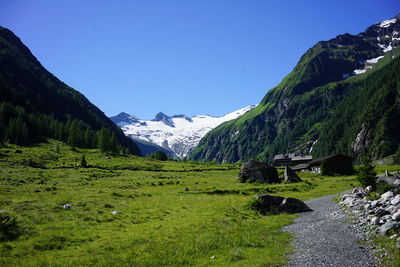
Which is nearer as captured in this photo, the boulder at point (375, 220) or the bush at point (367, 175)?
the boulder at point (375, 220)

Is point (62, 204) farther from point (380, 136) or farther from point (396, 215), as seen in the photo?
point (380, 136)

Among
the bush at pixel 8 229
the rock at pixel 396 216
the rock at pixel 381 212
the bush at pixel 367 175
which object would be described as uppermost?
the bush at pixel 367 175

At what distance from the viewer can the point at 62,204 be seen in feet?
96.4

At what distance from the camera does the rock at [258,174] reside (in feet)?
194

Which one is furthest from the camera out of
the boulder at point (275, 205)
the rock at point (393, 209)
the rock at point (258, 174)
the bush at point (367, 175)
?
the rock at point (258, 174)

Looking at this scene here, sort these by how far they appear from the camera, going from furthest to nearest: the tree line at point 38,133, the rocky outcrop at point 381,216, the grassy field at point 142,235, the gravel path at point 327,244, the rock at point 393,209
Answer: the tree line at point 38,133 < the rock at point 393,209 < the rocky outcrop at point 381,216 < the grassy field at point 142,235 < the gravel path at point 327,244

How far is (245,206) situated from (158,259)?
17649 millimetres

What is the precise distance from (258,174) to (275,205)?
31.4 meters

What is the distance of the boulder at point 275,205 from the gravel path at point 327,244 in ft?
14.8

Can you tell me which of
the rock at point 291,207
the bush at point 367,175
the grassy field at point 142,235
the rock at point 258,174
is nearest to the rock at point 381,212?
the grassy field at point 142,235

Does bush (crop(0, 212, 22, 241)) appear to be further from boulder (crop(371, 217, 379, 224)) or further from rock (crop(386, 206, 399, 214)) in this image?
rock (crop(386, 206, 399, 214))

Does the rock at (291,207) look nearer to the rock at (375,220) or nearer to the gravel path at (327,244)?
the gravel path at (327,244)

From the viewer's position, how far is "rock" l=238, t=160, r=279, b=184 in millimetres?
59281

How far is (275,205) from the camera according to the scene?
28672mm
